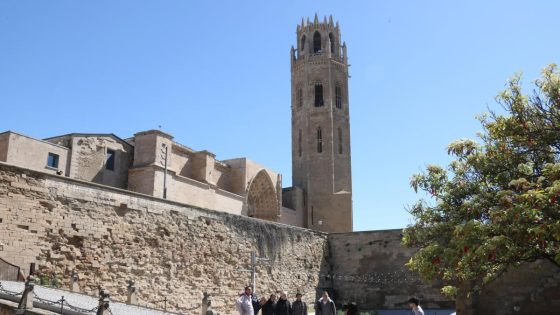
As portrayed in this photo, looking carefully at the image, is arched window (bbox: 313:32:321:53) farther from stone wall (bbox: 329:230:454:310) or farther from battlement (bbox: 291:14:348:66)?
stone wall (bbox: 329:230:454:310)

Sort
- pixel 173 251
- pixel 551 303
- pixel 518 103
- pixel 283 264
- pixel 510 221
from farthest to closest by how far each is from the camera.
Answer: pixel 283 264, pixel 173 251, pixel 551 303, pixel 518 103, pixel 510 221

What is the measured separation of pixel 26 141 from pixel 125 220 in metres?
10.2

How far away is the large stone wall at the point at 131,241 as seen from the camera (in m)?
13.8

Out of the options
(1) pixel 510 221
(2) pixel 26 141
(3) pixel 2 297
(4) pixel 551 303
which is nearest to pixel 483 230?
(1) pixel 510 221

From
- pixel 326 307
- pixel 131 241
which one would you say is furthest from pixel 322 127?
pixel 326 307

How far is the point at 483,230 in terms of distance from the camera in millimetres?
10062

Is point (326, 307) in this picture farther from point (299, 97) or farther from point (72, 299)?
point (299, 97)

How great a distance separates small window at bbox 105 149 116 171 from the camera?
2769 centimetres

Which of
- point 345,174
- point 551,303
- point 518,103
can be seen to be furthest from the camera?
point 345,174

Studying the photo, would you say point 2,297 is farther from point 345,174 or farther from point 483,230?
point 345,174

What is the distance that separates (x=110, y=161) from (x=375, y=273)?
13.8 metres

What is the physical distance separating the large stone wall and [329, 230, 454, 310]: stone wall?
159 inches

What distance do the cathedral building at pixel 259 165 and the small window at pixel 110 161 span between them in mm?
49

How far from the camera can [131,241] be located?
53.1 feet
